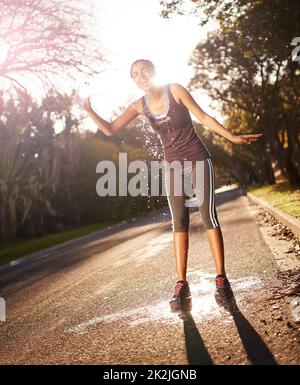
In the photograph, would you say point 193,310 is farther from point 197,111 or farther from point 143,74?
point 143,74

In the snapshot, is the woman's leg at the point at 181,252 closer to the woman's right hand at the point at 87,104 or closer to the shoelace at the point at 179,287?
the shoelace at the point at 179,287

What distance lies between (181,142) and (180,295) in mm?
1384

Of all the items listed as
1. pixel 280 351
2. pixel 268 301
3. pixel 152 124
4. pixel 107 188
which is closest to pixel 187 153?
pixel 152 124

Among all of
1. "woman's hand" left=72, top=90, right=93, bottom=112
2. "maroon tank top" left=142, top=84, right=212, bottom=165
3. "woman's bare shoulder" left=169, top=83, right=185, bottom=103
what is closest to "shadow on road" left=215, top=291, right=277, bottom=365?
"maroon tank top" left=142, top=84, right=212, bottom=165

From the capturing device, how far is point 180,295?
4434 millimetres

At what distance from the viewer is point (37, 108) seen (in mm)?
29250

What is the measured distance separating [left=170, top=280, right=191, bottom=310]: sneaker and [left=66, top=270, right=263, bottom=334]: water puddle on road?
0.20ft

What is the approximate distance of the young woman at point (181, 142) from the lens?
4406mm

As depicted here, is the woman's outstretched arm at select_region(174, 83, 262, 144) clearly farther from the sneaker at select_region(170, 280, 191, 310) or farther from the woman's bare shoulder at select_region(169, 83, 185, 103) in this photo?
the sneaker at select_region(170, 280, 191, 310)

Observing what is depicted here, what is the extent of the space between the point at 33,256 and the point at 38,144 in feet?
53.3

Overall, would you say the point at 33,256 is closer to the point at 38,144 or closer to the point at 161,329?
the point at 161,329

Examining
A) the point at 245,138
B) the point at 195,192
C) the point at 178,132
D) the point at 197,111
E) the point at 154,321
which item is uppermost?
the point at 197,111

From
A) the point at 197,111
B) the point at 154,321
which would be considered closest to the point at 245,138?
the point at 197,111

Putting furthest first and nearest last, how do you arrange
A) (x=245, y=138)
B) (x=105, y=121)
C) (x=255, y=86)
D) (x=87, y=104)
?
(x=255, y=86) < (x=105, y=121) < (x=87, y=104) < (x=245, y=138)
